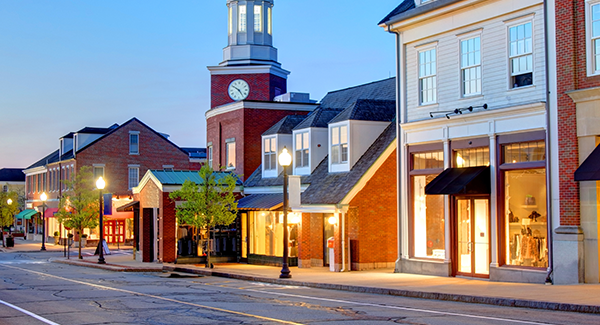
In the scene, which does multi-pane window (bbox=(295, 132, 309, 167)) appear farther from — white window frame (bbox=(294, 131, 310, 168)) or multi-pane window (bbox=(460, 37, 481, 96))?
multi-pane window (bbox=(460, 37, 481, 96))

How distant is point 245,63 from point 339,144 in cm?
1601

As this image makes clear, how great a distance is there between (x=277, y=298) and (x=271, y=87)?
2688cm

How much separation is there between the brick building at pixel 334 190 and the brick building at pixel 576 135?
841cm

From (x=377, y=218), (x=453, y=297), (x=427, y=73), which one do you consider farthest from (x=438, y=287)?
(x=427, y=73)

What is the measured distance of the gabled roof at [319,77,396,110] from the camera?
3082 cm

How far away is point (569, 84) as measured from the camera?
18.3 metres

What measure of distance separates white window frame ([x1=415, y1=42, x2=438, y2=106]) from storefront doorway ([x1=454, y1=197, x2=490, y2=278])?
361 cm

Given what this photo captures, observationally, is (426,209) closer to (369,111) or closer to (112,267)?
(369,111)

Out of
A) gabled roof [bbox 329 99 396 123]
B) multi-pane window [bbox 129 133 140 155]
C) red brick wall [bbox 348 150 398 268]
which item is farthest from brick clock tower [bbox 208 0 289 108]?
multi-pane window [bbox 129 133 140 155]

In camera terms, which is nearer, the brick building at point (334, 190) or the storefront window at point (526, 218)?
the storefront window at point (526, 218)

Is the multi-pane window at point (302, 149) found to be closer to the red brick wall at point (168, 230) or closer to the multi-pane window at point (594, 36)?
the red brick wall at point (168, 230)

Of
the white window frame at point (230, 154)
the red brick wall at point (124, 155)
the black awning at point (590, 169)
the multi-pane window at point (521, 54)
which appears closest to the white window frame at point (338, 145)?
the multi-pane window at point (521, 54)

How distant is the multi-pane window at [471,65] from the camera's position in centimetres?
2116

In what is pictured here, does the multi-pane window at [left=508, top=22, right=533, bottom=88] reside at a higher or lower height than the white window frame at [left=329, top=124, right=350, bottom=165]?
higher
